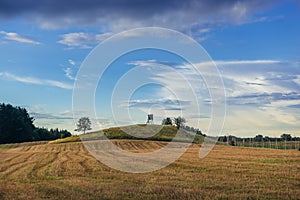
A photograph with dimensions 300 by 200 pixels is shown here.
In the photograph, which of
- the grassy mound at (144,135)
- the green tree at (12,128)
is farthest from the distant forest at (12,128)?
the grassy mound at (144,135)

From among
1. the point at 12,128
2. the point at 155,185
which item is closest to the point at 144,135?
the point at 12,128

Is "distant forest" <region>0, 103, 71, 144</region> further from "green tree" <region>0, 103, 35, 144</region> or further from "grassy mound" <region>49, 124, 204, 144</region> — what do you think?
"grassy mound" <region>49, 124, 204, 144</region>

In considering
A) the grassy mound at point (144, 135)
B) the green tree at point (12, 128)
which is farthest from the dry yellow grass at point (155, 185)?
the green tree at point (12, 128)

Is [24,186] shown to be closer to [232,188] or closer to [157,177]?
[157,177]

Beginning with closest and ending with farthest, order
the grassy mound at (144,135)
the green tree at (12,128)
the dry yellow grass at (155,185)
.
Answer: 1. the dry yellow grass at (155,185)
2. the grassy mound at (144,135)
3. the green tree at (12,128)

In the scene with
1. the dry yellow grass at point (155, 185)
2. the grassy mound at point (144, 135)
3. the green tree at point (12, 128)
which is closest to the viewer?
the dry yellow grass at point (155, 185)

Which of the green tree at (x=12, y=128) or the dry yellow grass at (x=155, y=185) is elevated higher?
the green tree at (x=12, y=128)

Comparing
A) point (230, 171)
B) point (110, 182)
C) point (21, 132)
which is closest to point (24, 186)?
point (110, 182)

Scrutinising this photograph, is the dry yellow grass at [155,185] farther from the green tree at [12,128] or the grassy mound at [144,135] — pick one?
the green tree at [12,128]

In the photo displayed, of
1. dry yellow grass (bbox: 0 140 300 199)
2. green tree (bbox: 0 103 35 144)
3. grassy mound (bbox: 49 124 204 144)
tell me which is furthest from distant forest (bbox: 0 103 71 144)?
dry yellow grass (bbox: 0 140 300 199)

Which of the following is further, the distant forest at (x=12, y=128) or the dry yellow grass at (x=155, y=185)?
Answer: the distant forest at (x=12, y=128)

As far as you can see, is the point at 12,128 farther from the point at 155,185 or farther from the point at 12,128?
the point at 155,185

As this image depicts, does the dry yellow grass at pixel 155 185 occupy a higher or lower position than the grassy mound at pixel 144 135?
lower

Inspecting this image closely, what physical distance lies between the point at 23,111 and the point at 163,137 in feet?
213
